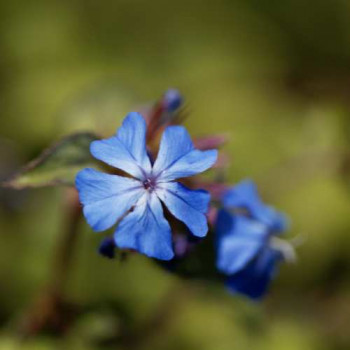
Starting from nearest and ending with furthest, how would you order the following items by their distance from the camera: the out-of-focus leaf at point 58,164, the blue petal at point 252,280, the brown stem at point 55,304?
the out-of-focus leaf at point 58,164
the blue petal at point 252,280
the brown stem at point 55,304

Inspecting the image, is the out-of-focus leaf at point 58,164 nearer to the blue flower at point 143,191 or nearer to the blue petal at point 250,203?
the blue flower at point 143,191

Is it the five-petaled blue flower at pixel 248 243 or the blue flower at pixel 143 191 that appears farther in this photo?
the five-petaled blue flower at pixel 248 243

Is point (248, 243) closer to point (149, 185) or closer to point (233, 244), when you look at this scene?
point (233, 244)

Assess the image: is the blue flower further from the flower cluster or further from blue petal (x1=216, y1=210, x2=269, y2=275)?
blue petal (x1=216, y1=210, x2=269, y2=275)

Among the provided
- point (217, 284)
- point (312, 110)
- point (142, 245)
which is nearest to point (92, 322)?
point (217, 284)

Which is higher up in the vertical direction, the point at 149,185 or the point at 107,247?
the point at 149,185

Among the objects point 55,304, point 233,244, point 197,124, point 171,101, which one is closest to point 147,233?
point 233,244

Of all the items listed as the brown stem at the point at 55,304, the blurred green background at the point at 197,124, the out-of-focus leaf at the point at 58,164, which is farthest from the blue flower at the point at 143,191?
the blurred green background at the point at 197,124
